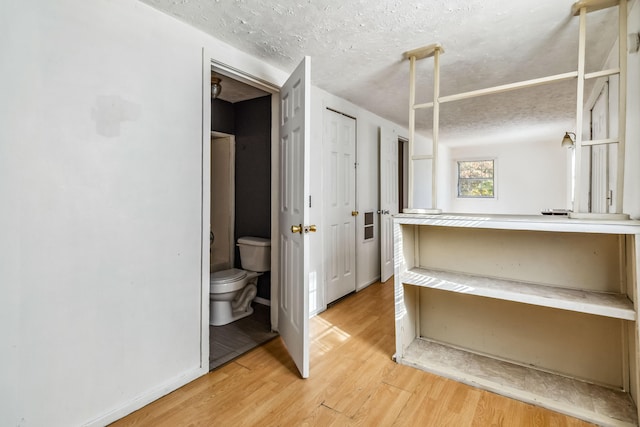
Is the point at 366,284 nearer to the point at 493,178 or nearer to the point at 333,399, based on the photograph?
the point at 333,399

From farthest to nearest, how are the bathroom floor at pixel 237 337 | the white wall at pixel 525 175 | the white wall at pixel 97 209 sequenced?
the white wall at pixel 525 175 < the bathroom floor at pixel 237 337 < the white wall at pixel 97 209

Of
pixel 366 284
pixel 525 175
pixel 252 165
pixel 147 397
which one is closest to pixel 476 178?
pixel 525 175

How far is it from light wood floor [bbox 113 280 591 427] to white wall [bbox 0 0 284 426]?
0.63 feet

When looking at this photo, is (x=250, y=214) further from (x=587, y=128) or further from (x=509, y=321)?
(x=587, y=128)

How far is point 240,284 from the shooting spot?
9.36 feet

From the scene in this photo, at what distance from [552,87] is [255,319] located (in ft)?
12.3

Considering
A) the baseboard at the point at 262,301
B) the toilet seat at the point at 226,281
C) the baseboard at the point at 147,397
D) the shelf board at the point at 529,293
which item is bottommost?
the baseboard at the point at 147,397

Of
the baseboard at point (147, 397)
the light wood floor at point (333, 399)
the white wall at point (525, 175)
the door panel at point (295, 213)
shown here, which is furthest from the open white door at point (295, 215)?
the white wall at point (525, 175)

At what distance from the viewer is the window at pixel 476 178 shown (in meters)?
6.79

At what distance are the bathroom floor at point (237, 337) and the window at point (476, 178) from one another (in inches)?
229

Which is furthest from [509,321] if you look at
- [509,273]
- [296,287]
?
[296,287]

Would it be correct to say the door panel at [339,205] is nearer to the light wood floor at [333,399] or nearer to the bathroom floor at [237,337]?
the bathroom floor at [237,337]

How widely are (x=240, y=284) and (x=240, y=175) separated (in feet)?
4.20

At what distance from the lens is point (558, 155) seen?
6.00 m
